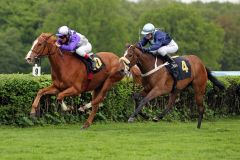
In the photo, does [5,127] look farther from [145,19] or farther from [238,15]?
[238,15]

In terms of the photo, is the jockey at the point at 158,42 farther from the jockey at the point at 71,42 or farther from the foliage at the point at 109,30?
the foliage at the point at 109,30

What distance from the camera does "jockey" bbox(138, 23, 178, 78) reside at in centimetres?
1273

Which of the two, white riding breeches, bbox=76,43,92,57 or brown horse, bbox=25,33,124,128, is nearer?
brown horse, bbox=25,33,124,128

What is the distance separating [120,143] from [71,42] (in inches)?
111

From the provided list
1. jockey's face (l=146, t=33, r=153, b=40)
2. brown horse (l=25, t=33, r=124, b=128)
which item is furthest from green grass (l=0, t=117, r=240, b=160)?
jockey's face (l=146, t=33, r=153, b=40)

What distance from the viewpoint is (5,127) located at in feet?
42.6

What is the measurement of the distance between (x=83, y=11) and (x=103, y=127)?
54.9m

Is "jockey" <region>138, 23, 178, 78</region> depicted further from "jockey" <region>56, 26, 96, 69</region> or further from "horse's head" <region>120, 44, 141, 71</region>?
"jockey" <region>56, 26, 96, 69</region>

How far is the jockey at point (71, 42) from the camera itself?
39.9 ft

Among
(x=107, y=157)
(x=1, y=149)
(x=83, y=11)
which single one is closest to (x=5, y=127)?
(x=1, y=149)

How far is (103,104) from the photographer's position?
14.8 m

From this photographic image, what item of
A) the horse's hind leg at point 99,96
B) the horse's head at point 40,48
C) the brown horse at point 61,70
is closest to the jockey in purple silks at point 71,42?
the brown horse at point 61,70

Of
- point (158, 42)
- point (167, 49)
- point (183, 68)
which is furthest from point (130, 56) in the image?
point (183, 68)

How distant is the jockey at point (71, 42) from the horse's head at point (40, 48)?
221 millimetres
